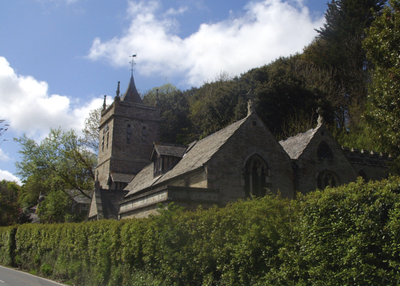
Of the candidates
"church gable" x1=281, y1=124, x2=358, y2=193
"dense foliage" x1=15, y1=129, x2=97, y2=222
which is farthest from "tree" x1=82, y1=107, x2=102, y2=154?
"church gable" x1=281, y1=124, x2=358, y2=193

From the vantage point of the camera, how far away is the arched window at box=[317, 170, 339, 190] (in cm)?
2167

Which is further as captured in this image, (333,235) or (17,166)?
(17,166)

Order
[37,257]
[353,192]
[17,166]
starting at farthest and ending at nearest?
1. [17,166]
2. [37,257]
3. [353,192]

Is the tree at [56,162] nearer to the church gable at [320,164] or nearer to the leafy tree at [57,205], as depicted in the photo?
the leafy tree at [57,205]

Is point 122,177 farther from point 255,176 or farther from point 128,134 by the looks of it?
point 255,176

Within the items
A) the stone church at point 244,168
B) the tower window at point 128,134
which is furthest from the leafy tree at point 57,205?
the stone church at point 244,168

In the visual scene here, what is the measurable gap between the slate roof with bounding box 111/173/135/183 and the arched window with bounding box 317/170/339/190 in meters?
19.9

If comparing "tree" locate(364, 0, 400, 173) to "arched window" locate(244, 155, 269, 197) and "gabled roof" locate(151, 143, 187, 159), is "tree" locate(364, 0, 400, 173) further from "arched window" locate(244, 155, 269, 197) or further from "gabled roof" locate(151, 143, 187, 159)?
"gabled roof" locate(151, 143, 187, 159)

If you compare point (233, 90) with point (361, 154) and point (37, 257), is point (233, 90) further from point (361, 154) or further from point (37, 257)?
point (37, 257)

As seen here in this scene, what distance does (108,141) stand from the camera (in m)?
39.8

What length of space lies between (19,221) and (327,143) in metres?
42.0

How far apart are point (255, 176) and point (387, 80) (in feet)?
26.4

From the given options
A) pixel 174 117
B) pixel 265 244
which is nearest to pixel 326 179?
pixel 265 244

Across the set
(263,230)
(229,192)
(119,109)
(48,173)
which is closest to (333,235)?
(263,230)
